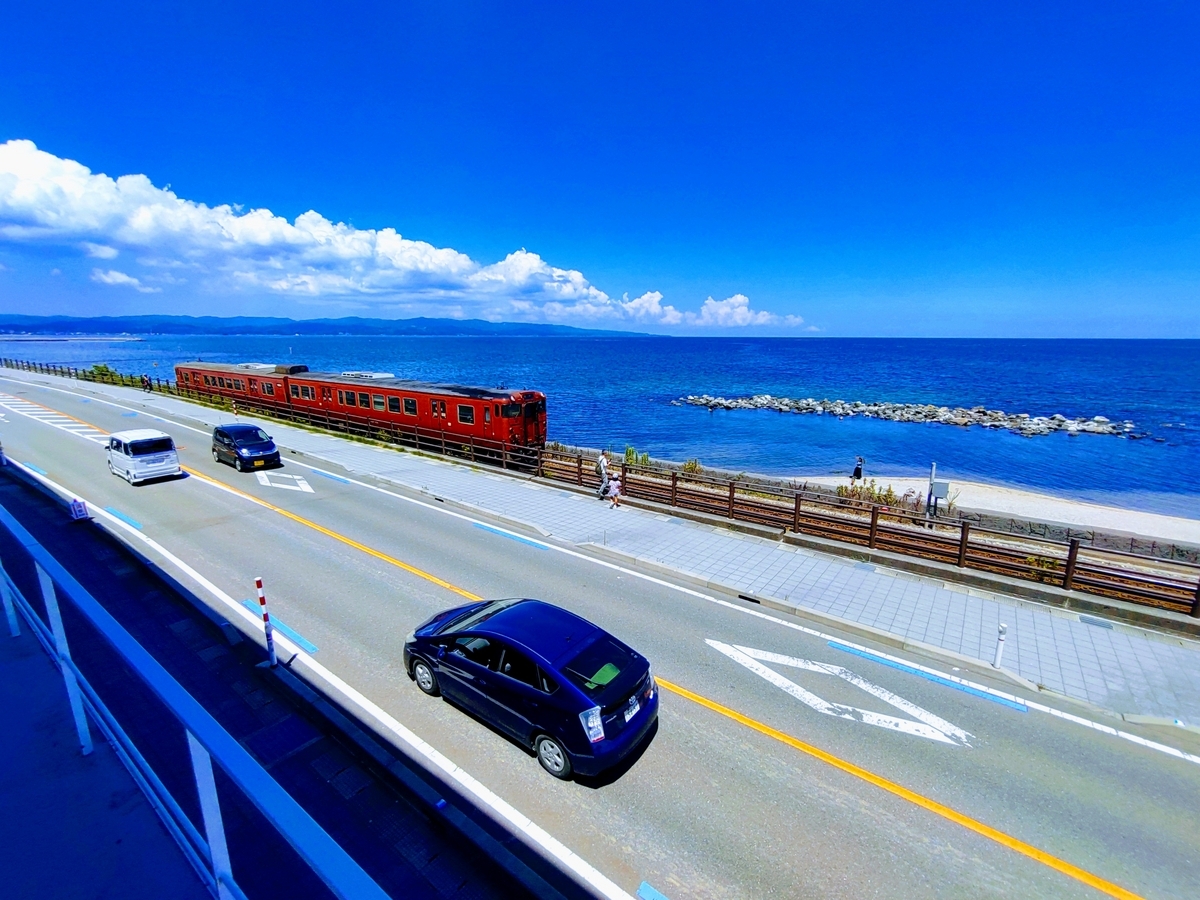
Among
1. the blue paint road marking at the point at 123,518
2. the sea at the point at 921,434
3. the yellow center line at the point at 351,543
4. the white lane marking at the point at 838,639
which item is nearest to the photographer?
the white lane marking at the point at 838,639

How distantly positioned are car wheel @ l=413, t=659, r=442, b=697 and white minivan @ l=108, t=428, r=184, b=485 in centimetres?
1594

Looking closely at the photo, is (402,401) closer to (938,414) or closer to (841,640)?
(841,640)

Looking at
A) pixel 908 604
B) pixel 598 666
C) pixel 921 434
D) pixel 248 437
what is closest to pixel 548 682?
pixel 598 666

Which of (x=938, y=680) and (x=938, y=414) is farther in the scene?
(x=938, y=414)

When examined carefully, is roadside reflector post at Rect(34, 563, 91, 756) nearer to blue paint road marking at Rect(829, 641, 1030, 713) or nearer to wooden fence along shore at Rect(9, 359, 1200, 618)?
blue paint road marking at Rect(829, 641, 1030, 713)

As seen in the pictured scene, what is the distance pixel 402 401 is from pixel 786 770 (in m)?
23.2

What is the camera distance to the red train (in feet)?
75.8

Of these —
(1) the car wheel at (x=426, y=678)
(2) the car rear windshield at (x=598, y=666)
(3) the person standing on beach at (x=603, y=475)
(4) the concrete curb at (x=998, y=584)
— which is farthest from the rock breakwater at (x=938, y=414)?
(1) the car wheel at (x=426, y=678)

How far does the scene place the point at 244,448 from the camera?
809 inches

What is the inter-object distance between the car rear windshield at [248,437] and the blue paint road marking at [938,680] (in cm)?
2041

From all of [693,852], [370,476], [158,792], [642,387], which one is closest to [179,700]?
[158,792]

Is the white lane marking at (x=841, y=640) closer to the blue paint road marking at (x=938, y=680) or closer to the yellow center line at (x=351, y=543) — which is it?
the blue paint road marking at (x=938, y=680)

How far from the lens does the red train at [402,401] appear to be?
2309 centimetres

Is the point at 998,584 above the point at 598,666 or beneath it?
beneath
